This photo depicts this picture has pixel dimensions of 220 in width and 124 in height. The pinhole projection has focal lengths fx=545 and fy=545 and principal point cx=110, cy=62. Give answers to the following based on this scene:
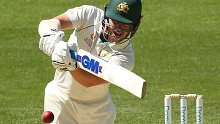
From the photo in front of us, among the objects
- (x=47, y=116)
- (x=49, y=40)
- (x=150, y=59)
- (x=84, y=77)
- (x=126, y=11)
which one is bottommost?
(x=150, y=59)

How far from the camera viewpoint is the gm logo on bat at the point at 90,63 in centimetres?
327

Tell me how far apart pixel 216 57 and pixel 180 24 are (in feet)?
7.01

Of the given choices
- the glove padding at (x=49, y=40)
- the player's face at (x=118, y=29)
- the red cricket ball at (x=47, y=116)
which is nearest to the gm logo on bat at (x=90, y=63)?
the glove padding at (x=49, y=40)

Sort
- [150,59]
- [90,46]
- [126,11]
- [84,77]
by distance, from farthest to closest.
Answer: [150,59], [90,46], [126,11], [84,77]

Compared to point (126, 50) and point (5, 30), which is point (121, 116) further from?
point (5, 30)

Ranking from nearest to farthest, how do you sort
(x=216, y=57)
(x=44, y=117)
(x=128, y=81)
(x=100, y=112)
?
(x=128, y=81) → (x=44, y=117) → (x=100, y=112) → (x=216, y=57)

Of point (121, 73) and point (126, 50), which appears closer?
point (121, 73)

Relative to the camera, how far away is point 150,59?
10.9m

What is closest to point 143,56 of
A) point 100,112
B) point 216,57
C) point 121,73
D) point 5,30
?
point 216,57

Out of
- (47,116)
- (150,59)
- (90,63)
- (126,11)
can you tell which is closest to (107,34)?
(126,11)

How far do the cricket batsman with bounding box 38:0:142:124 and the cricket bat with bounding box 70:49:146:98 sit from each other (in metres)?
0.06

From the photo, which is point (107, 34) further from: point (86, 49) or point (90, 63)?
point (90, 63)

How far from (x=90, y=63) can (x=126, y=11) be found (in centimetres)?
61

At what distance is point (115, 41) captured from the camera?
3.95 metres
